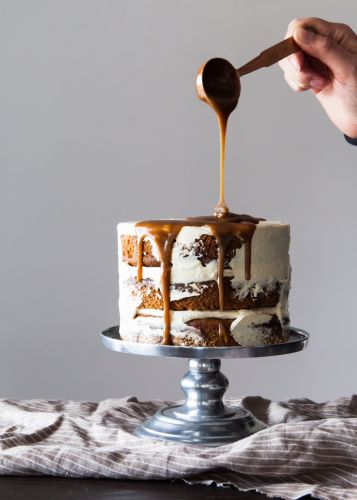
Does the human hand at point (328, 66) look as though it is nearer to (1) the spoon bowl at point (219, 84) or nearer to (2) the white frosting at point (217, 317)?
(1) the spoon bowl at point (219, 84)

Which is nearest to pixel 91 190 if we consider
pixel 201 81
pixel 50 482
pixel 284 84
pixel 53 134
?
pixel 53 134

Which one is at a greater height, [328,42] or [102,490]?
[328,42]

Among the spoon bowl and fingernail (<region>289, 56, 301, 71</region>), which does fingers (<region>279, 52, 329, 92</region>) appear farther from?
the spoon bowl

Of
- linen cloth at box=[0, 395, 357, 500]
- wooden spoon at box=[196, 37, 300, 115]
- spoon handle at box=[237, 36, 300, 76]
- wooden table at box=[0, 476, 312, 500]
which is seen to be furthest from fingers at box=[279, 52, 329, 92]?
wooden table at box=[0, 476, 312, 500]

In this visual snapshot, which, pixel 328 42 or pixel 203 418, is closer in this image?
pixel 203 418

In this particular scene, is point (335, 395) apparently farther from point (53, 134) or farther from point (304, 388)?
point (53, 134)

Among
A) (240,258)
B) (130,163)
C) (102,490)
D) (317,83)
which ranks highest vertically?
(317,83)

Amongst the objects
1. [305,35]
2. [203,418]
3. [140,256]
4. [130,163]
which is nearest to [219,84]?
[305,35]

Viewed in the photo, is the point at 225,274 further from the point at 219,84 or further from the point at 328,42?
the point at 328,42
